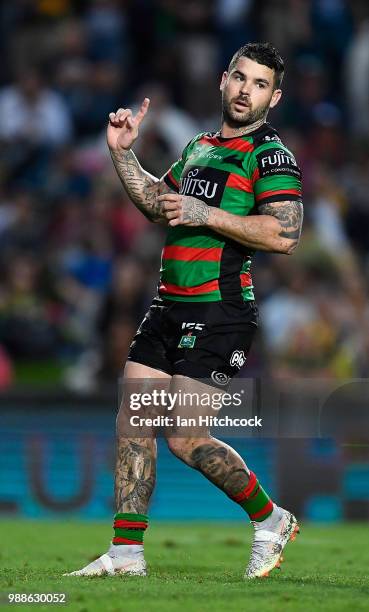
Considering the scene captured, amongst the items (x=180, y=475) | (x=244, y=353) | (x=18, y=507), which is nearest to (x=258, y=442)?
(x=180, y=475)

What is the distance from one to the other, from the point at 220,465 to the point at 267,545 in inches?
19.6

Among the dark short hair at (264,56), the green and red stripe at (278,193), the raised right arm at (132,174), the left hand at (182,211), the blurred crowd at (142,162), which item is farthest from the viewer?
the blurred crowd at (142,162)

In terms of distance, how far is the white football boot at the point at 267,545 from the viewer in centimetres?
676

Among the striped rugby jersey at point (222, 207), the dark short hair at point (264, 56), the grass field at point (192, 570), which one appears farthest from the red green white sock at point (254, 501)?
the dark short hair at point (264, 56)

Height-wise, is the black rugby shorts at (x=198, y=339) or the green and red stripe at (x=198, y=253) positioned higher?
the green and red stripe at (x=198, y=253)

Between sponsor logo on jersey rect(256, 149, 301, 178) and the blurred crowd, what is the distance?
18.9 ft

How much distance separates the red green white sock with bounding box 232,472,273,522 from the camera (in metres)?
6.73

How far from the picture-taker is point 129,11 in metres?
16.9

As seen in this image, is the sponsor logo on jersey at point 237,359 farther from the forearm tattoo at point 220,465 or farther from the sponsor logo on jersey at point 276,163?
the sponsor logo on jersey at point 276,163

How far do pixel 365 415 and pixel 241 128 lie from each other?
5.38m

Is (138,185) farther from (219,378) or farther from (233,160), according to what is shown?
(219,378)

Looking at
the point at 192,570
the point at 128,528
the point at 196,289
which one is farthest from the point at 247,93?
the point at 192,570

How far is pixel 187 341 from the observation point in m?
6.68

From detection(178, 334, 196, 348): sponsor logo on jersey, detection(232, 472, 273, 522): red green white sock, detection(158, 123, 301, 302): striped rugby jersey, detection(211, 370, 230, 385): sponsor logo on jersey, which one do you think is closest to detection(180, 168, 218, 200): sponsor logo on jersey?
detection(158, 123, 301, 302): striped rugby jersey
